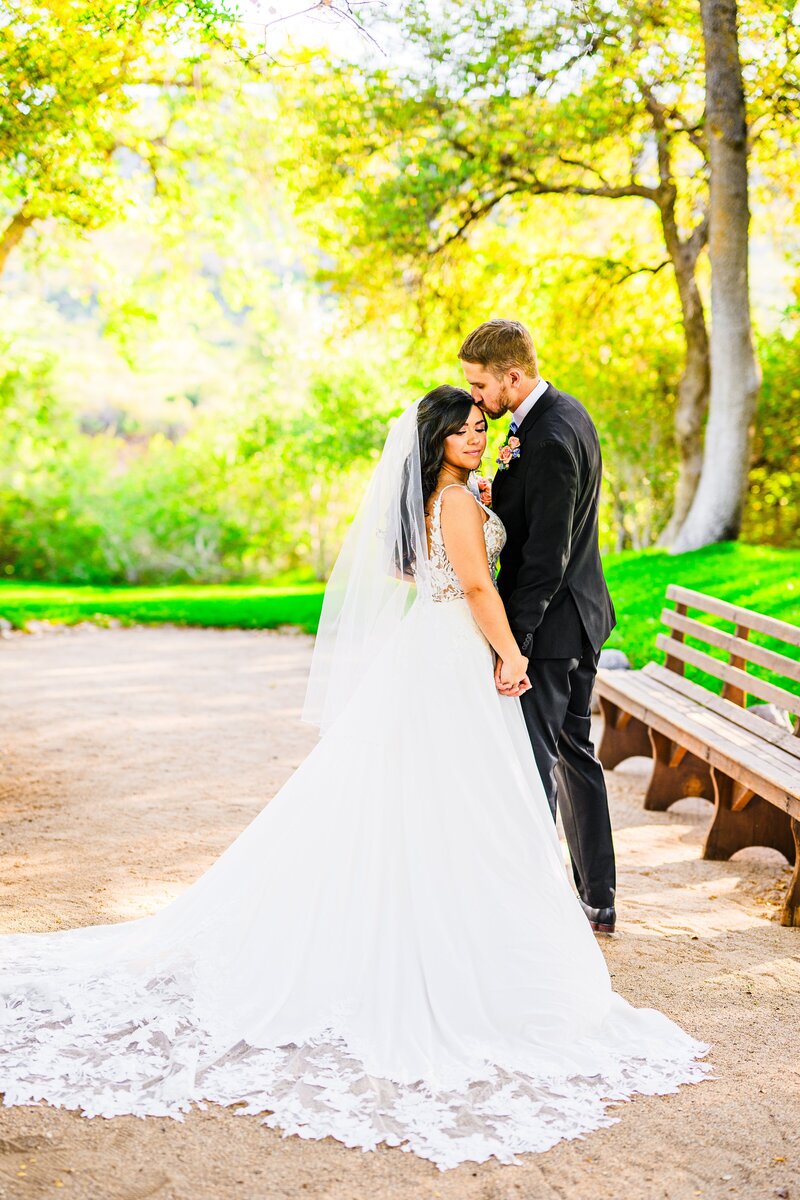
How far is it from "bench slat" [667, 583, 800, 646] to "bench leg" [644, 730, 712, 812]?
832 mm

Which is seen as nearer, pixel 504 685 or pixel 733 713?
pixel 504 685

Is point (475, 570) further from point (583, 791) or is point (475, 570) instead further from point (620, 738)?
point (620, 738)

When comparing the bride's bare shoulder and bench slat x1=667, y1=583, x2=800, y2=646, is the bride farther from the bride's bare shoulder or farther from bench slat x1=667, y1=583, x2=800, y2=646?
bench slat x1=667, y1=583, x2=800, y2=646

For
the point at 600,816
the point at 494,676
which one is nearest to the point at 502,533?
the point at 494,676

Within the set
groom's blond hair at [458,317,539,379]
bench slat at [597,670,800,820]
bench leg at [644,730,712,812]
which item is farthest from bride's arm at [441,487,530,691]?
bench leg at [644,730,712,812]

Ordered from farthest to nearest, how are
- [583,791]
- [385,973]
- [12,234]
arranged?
[12,234], [583,791], [385,973]

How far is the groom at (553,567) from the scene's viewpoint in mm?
3834

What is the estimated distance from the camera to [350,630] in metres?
3.94

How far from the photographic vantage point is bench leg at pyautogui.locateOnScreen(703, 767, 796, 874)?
17.4ft

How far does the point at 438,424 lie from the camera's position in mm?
3721

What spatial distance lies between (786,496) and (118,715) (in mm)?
10233

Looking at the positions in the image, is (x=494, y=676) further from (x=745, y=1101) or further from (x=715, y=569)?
(x=715, y=569)

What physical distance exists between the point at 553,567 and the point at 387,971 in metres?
1.46

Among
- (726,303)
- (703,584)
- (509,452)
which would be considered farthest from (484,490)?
(726,303)
